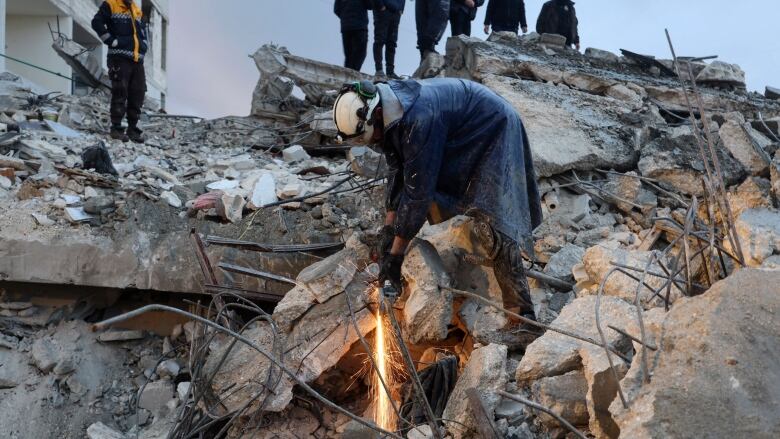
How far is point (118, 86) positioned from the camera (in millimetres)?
5672

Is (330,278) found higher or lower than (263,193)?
lower

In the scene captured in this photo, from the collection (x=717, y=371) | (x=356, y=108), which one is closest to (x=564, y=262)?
(x=356, y=108)

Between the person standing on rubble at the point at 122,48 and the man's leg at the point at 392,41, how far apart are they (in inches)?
102

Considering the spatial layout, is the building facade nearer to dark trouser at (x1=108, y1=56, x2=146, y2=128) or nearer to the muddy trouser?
dark trouser at (x1=108, y1=56, x2=146, y2=128)

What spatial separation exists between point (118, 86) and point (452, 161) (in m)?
4.05

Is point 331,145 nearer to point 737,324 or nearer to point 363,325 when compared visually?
point 363,325

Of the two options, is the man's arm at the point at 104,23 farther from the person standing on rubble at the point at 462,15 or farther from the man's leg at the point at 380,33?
the person standing on rubble at the point at 462,15

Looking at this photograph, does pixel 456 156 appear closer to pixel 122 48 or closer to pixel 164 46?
pixel 122 48

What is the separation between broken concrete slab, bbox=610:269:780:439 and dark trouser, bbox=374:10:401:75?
18.2 feet

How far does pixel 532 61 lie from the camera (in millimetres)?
5504

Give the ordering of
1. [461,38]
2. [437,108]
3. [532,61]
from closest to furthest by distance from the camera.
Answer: [437,108] → [532,61] → [461,38]

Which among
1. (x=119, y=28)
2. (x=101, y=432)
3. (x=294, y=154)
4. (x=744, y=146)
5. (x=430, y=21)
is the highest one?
(x=430, y=21)

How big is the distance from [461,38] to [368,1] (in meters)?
1.41

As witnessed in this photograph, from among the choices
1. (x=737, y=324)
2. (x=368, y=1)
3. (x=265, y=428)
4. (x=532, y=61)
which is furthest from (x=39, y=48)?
(x=737, y=324)
